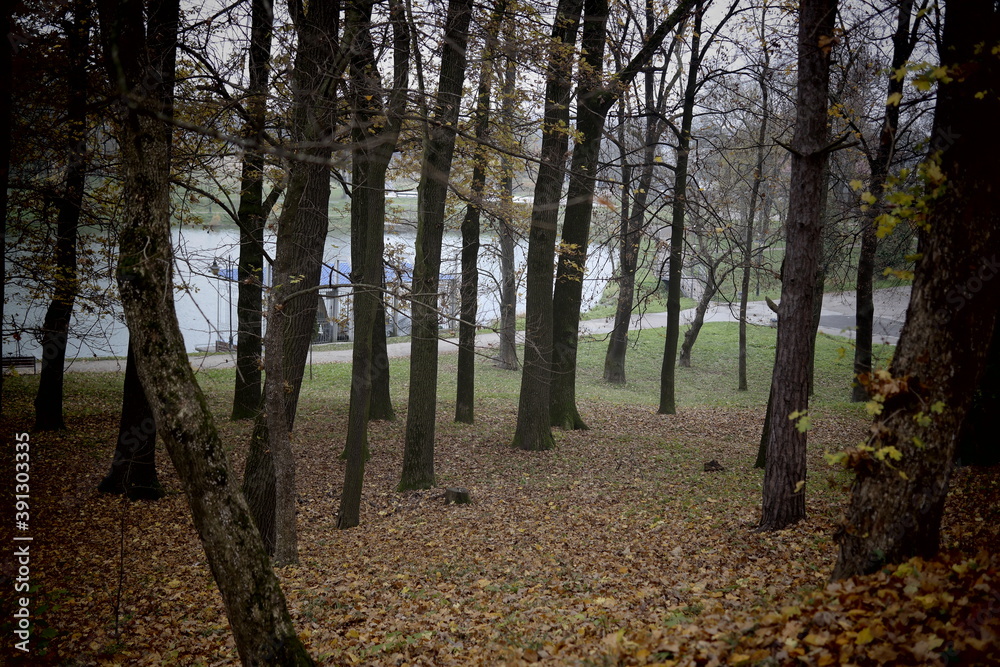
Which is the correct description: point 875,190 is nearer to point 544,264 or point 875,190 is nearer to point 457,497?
point 544,264

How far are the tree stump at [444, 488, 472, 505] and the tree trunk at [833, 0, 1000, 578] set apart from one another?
6.00 metres

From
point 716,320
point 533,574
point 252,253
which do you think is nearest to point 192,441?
point 533,574

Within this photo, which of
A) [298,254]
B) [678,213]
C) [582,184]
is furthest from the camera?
[678,213]

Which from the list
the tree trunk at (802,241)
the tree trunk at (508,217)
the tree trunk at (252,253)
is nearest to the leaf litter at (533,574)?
the tree trunk at (802,241)

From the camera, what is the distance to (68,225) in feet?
32.4

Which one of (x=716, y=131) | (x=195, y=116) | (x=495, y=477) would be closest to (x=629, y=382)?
(x=716, y=131)

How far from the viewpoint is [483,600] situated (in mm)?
6125

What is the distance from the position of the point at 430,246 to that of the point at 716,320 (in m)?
28.7

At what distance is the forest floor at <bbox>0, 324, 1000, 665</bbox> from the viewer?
156 inches

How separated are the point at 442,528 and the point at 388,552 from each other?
0.97m

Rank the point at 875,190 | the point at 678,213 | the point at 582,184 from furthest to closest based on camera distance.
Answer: the point at 678,213 → the point at 582,184 → the point at 875,190

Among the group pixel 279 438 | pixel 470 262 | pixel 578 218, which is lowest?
pixel 279 438

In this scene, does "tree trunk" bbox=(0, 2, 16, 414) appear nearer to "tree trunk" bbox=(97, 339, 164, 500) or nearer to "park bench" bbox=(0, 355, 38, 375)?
"tree trunk" bbox=(97, 339, 164, 500)

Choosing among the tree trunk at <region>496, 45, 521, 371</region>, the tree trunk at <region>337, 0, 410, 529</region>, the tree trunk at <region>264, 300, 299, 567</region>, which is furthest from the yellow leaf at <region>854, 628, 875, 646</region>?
the tree trunk at <region>496, 45, 521, 371</region>
